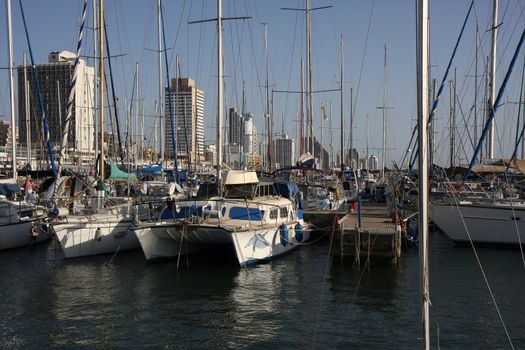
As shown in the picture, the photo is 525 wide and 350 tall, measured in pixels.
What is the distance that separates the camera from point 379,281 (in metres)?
18.4

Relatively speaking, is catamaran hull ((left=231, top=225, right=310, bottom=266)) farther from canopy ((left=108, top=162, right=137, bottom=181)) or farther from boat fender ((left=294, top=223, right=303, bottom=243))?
canopy ((left=108, top=162, right=137, bottom=181))

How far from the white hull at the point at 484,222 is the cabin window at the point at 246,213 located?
905 cm

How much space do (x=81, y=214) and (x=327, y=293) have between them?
39.3 feet

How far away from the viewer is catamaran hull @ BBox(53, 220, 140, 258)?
2159cm

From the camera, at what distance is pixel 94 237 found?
22281 millimetres

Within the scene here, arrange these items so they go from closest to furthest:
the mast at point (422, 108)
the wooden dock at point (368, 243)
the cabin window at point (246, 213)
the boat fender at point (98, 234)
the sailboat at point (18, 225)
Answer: the mast at point (422, 108), the wooden dock at point (368, 243), the cabin window at point (246, 213), the boat fender at point (98, 234), the sailboat at point (18, 225)

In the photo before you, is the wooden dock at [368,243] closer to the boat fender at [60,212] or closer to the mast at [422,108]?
the boat fender at [60,212]

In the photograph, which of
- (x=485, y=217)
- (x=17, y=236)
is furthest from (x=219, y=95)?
(x=485, y=217)

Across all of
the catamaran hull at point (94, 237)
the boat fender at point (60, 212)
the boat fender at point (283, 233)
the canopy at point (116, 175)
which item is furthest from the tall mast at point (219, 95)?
the canopy at point (116, 175)

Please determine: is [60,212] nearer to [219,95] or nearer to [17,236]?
[17,236]

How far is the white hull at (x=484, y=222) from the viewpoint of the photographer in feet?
78.1

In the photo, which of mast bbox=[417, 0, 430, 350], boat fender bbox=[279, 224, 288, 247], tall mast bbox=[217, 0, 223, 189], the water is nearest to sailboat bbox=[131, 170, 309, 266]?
boat fender bbox=[279, 224, 288, 247]

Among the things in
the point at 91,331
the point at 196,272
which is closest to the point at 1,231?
the point at 196,272

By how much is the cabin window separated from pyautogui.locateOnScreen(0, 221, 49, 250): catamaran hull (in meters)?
10.3
